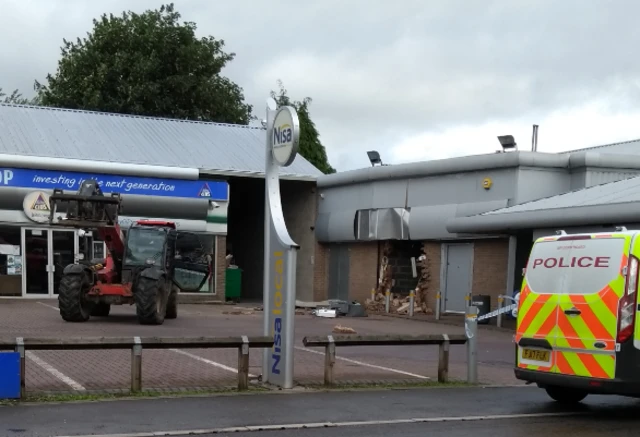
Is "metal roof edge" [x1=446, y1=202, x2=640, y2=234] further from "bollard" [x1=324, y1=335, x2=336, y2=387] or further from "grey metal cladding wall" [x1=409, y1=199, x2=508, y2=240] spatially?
"bollard" [x1=324, y1=335, x2=336, y2=387]

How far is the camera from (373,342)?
12492mm

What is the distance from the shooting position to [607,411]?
1086cm

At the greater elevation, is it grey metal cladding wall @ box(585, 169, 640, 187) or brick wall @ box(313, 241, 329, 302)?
grey metal cladding wall @ box(585, 169, 640, 187)

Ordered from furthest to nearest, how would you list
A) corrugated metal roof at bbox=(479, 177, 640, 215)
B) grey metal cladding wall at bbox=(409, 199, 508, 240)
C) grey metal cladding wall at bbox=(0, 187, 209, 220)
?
grey metal cladding wall at bbox=(0, 187, 209, 220)
grey metal cladding wall at bbox=(409, 199, 508, 240)
corrugated metal roof at bbox=(479, 177, 640, 215)

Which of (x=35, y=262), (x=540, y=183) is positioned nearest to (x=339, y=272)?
(x=540, y=183)

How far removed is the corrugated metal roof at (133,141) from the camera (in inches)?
1257

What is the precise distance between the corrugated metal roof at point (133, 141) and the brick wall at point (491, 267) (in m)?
9.45

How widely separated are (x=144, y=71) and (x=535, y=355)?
39199 millimetres

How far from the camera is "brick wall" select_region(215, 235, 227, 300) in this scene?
107ft

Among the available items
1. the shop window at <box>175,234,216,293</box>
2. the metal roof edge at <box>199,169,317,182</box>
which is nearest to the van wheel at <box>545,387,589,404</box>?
the shop window at <box>175,234,216,293</box>

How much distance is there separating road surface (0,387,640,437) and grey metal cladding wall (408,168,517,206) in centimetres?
1481

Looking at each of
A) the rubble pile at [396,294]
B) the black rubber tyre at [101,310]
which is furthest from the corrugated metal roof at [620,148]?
the black rubber tyre at [101,310]

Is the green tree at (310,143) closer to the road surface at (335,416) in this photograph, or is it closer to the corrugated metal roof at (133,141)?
the corrugated metal roof at (133,141)

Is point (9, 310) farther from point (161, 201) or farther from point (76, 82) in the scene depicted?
point (76, 82)
